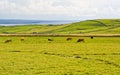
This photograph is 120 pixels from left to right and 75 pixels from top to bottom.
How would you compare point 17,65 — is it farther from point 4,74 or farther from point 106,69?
point 106,69

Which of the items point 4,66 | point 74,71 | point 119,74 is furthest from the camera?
point 4,66

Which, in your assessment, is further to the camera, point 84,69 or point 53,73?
point 84,69

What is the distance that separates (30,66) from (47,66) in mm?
1587

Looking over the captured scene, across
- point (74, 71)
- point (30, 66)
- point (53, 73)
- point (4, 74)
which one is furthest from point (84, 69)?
point (4, 74)

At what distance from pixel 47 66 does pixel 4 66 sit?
13.1ft

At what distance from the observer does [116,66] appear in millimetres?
25266

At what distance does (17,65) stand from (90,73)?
7757mm

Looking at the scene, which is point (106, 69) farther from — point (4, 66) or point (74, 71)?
point (4, 66)

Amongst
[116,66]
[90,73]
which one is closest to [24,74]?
[90,73]

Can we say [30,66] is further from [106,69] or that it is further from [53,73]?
[106,69]

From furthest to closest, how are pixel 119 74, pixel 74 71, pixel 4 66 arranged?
pixel 4 66, pixel 74 71, pixel 119 74

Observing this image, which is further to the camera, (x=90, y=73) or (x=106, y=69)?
(x=106, y=69)

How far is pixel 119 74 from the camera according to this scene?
21078 millimetres

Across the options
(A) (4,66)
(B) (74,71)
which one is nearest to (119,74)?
(B) (74,71)
